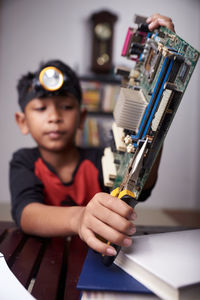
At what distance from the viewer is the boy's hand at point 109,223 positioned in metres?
0.33

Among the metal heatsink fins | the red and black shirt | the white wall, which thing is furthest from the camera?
the white wall

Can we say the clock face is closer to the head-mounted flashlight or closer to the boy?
the boy

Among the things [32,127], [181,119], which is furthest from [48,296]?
[181,119]

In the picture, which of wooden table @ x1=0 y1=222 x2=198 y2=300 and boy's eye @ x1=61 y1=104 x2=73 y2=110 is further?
boy's eye @ x1=61 y1=104 x2=73 y2=110

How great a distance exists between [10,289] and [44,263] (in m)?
0.13

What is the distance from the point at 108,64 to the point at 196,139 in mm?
1016

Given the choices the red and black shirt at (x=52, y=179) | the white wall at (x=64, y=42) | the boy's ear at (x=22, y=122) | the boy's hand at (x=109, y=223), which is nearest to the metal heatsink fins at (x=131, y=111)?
the boy's hand at (x=109, y=223)

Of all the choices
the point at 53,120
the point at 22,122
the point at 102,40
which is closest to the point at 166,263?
the point at 53,120

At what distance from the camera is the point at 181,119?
2.64 metres

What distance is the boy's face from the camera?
2.65ft

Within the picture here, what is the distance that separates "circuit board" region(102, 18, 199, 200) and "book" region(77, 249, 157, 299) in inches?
4.1

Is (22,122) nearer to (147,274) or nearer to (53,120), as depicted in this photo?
(53,120)

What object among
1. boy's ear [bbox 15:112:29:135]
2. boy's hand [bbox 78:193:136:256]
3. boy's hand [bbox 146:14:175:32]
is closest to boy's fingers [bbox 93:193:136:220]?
boy's hand [bbox 78:193:136:256]

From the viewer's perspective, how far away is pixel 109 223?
0.35 meters
